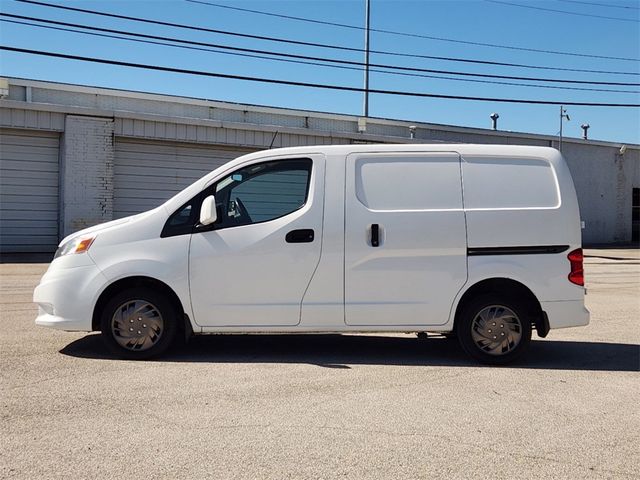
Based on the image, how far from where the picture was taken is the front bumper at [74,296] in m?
5.96

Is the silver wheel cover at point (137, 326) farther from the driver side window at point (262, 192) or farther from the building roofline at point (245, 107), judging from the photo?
the building roofline at point (245, 107)

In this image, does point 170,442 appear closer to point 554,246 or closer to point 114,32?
point 554,246

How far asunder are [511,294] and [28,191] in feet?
51.6

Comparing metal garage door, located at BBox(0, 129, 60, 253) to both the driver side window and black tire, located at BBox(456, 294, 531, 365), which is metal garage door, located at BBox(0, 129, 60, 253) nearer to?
the driver side window

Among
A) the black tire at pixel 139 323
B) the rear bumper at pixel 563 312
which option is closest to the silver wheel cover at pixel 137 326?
the black tire at pixel 139 323

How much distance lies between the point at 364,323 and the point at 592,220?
29343 mm

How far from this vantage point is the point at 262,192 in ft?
20.4

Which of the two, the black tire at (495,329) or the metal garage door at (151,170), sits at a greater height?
the metal garage door at (151,170)

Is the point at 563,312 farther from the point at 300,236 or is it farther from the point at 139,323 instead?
the point at 139,323

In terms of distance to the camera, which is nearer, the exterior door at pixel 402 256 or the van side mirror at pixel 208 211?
the van side mirror at pixel 208 211

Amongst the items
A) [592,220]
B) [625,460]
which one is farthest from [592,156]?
[625,460]

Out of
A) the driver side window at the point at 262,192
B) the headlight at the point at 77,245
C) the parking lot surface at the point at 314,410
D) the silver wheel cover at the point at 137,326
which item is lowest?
the parking lot surface at the point at 314,410

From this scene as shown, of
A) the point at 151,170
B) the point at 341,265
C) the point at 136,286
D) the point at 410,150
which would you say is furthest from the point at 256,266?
the point at 151,170

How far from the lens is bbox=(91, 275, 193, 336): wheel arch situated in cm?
601
